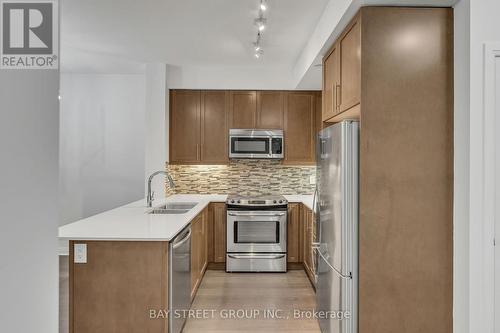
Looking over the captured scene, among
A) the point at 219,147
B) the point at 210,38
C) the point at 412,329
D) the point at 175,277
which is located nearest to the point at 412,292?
the point at 412,329

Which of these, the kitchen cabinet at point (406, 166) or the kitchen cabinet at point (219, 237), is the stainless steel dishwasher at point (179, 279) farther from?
the kitchen cabinet at point (219, 237)

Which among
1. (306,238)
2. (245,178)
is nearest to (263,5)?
(306,238)

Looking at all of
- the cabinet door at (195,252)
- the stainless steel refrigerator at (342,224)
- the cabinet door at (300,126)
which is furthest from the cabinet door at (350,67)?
the cabinet door at (300,126)

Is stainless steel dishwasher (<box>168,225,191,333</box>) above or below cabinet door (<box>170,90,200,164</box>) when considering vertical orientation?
below

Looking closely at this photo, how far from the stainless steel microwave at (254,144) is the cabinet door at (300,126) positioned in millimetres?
184

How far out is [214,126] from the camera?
200 inches

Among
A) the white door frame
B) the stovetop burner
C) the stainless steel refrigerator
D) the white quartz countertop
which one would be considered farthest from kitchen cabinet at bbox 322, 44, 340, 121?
the stovetop burner

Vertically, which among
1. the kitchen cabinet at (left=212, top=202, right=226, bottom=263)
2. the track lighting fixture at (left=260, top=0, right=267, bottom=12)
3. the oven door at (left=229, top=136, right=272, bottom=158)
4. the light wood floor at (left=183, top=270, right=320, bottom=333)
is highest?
the track lighting fixture at (left=260, top=0, right=267, bottom=12)

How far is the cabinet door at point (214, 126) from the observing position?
508 cm

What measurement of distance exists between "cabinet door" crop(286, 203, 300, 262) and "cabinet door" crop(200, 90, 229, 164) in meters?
1.16

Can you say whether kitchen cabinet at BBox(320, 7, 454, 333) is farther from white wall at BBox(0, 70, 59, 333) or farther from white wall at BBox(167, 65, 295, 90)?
white wall at BBox(167, 65, 295, 90)

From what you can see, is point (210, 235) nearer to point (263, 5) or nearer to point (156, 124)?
point (156, 124)

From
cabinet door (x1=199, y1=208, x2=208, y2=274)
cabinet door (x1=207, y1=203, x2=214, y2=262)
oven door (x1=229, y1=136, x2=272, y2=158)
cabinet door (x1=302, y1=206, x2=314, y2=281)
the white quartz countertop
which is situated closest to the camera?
the white quartz countertop

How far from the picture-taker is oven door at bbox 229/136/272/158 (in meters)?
5.00
